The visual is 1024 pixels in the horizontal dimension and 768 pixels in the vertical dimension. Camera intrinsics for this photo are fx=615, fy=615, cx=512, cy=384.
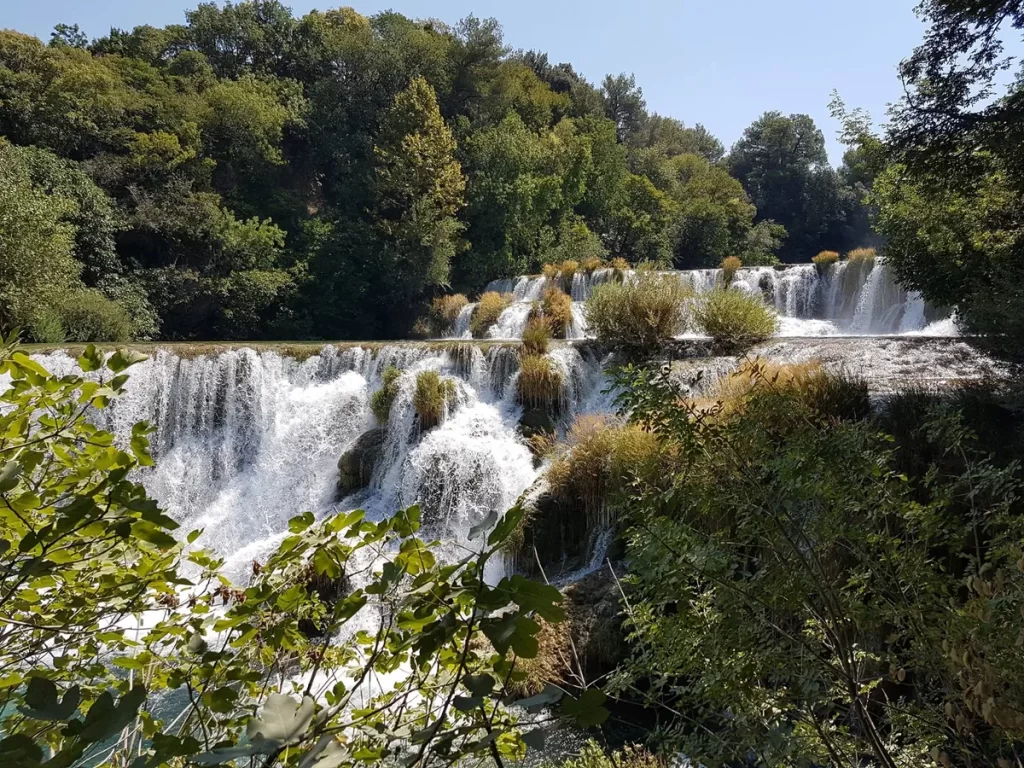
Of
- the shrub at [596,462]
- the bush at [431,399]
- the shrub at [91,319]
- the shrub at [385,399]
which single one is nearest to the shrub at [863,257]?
the shrub at [596,462]

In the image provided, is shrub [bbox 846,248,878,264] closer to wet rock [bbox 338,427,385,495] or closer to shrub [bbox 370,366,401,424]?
shrub [bbox 370,366,401,424]

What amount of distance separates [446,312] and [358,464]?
26.0 feet

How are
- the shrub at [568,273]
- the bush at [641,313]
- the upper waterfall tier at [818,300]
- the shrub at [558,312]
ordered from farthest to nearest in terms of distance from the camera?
the shrub at [568,273]
the upper waterfall tier at [818,300]
the shrub at [558,312]
the bush at [641,313]

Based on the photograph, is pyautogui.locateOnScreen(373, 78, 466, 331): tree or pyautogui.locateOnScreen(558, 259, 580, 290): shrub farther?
pyautogui.locateOnScreen(373, 78, 466, 331): tree

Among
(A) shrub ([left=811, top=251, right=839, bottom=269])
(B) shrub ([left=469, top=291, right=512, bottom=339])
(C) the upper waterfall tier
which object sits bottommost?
Result: (B) shrub ([left=469, top=291, right=512, bottom=339])

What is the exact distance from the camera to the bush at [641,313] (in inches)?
358

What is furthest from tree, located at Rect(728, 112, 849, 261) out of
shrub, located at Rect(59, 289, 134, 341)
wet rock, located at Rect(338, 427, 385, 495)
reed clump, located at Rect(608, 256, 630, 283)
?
shrub, located at Rect(59, 289, 134, 341)

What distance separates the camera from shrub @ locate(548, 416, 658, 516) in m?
5.91

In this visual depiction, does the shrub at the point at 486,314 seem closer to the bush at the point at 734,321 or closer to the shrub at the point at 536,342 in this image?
the shrub at the point at 536,342

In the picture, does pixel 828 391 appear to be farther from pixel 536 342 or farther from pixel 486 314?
pixel 486 314

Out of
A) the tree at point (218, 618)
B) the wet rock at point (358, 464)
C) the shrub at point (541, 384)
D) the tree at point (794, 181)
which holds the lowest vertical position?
the wet rock at point (358, 464)

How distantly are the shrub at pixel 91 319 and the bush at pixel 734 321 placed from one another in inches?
491

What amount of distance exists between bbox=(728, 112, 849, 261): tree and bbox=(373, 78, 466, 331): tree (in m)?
17.9

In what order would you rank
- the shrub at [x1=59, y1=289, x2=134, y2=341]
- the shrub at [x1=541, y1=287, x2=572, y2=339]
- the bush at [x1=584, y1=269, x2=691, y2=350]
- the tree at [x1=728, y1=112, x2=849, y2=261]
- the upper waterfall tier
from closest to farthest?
the bush at [x1=584, y1=269, x2=691, y2=350]
the shrub at [x1=541, y1=287, x2=572, y2=339]
the upper waterfall tier
the shrub at [x1=59, y1=289, x2=134, y2=341]
the tree at [x1=728, y1=112, x2=849, y2=261]
